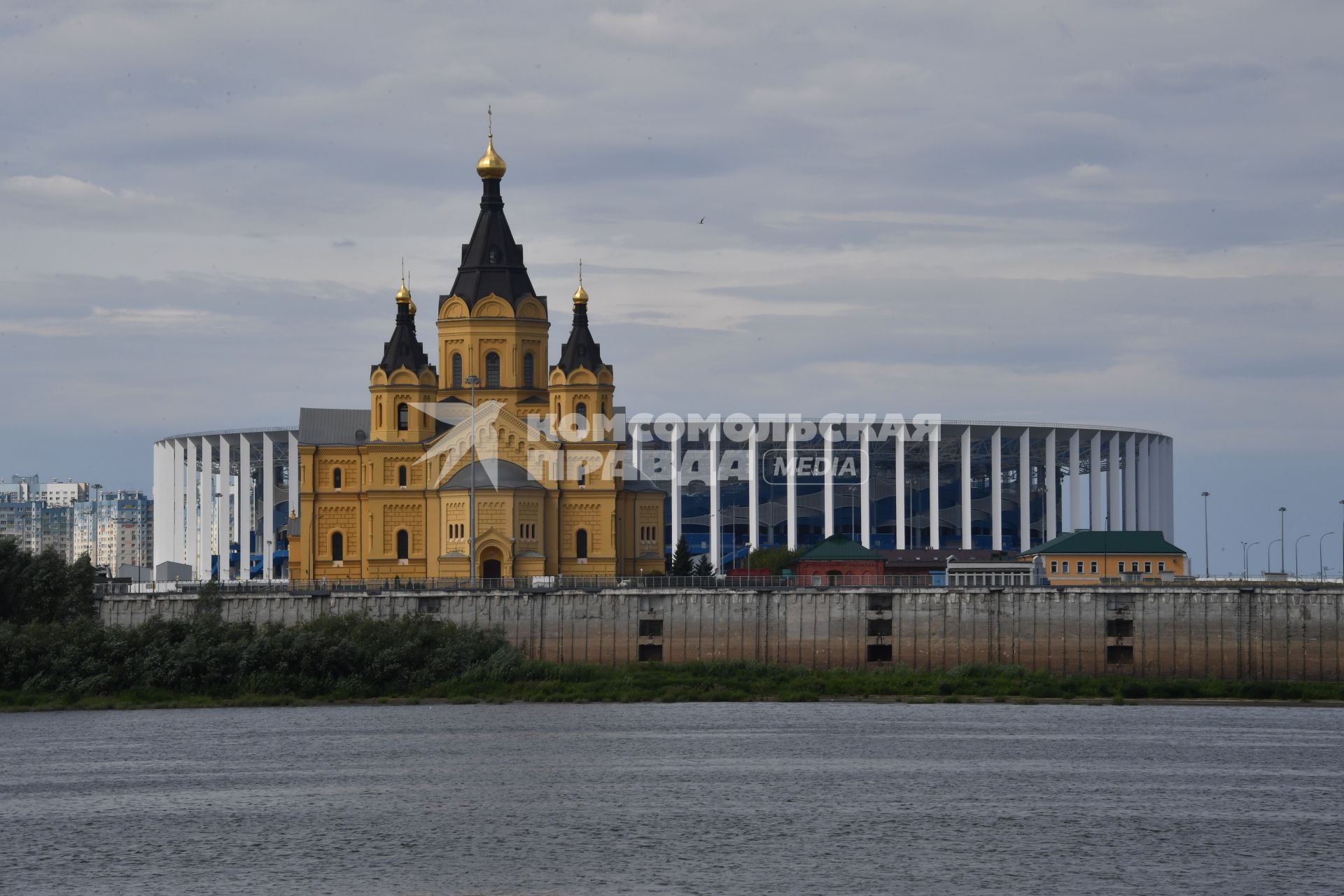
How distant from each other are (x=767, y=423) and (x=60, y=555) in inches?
2670

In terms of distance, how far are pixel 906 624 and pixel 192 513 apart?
110335mm

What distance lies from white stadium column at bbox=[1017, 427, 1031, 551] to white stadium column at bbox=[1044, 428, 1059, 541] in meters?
1.58

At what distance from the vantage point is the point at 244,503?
163m

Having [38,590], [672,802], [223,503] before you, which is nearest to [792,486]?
[223,503]

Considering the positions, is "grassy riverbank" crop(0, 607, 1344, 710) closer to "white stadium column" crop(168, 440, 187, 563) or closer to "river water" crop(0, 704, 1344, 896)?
"river water" crop(0, 704, 1344, 896)

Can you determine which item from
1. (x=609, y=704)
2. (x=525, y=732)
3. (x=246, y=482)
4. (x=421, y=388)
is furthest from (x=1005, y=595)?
(x=246, y=482)

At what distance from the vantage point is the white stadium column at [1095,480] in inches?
6255

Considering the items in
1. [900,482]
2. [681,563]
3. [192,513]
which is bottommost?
[681,563]

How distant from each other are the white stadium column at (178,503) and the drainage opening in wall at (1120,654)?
380ft

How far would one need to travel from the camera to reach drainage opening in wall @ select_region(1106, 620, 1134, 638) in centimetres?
7088

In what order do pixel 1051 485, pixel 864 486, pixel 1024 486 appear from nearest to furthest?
pixel 864 486 → pixel 1024 486 → pixel 1051 485

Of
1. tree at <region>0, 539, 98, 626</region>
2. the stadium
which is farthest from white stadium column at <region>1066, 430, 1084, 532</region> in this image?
tree at <region>0, 539, 98, 626</region>

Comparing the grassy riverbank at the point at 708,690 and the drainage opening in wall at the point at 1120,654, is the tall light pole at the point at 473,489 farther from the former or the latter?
the drainage opening in wall at the point at 1120,654

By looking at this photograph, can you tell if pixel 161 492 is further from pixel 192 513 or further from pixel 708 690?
pixel 708 690
